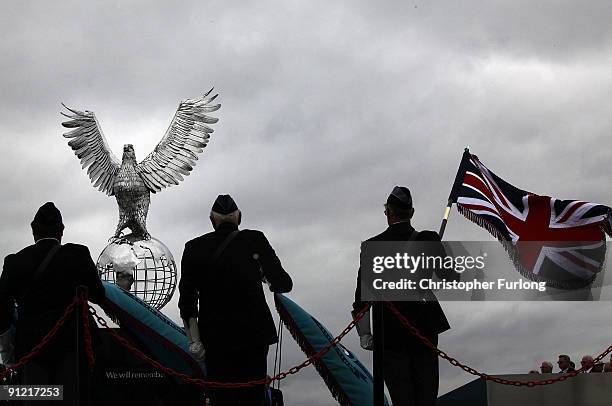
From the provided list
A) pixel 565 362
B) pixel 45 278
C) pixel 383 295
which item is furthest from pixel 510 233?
pixel 45 278

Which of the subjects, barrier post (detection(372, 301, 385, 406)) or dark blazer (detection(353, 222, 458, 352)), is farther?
barrier post (detection(372, 301, 385, 406))

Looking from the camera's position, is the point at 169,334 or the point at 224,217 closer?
the point at 224,217

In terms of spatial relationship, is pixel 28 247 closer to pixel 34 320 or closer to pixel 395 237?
pixel 34 320

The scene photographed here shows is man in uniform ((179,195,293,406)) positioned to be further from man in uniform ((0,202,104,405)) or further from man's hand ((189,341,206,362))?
man in uniform ((0,202,104,405))

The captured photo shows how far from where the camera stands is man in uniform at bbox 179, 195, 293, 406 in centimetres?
770

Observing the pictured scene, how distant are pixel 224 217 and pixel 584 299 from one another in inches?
211

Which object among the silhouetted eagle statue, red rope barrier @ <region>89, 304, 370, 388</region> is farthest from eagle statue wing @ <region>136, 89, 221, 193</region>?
red rope barrier @ <region>89, 304, 370, 388</region>

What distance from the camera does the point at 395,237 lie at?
800cm

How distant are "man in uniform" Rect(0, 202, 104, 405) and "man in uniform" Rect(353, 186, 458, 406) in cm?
231

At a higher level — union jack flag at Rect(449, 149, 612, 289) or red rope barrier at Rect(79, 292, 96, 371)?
union jack flag at Rect(449, 149, 612, 289)

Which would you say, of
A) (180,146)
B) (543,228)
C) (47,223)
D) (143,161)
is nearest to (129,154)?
(143,161)

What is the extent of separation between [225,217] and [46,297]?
1.47 m

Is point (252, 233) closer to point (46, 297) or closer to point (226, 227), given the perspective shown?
point (226, 227)

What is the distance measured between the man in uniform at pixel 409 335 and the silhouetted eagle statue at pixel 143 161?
7106mm
